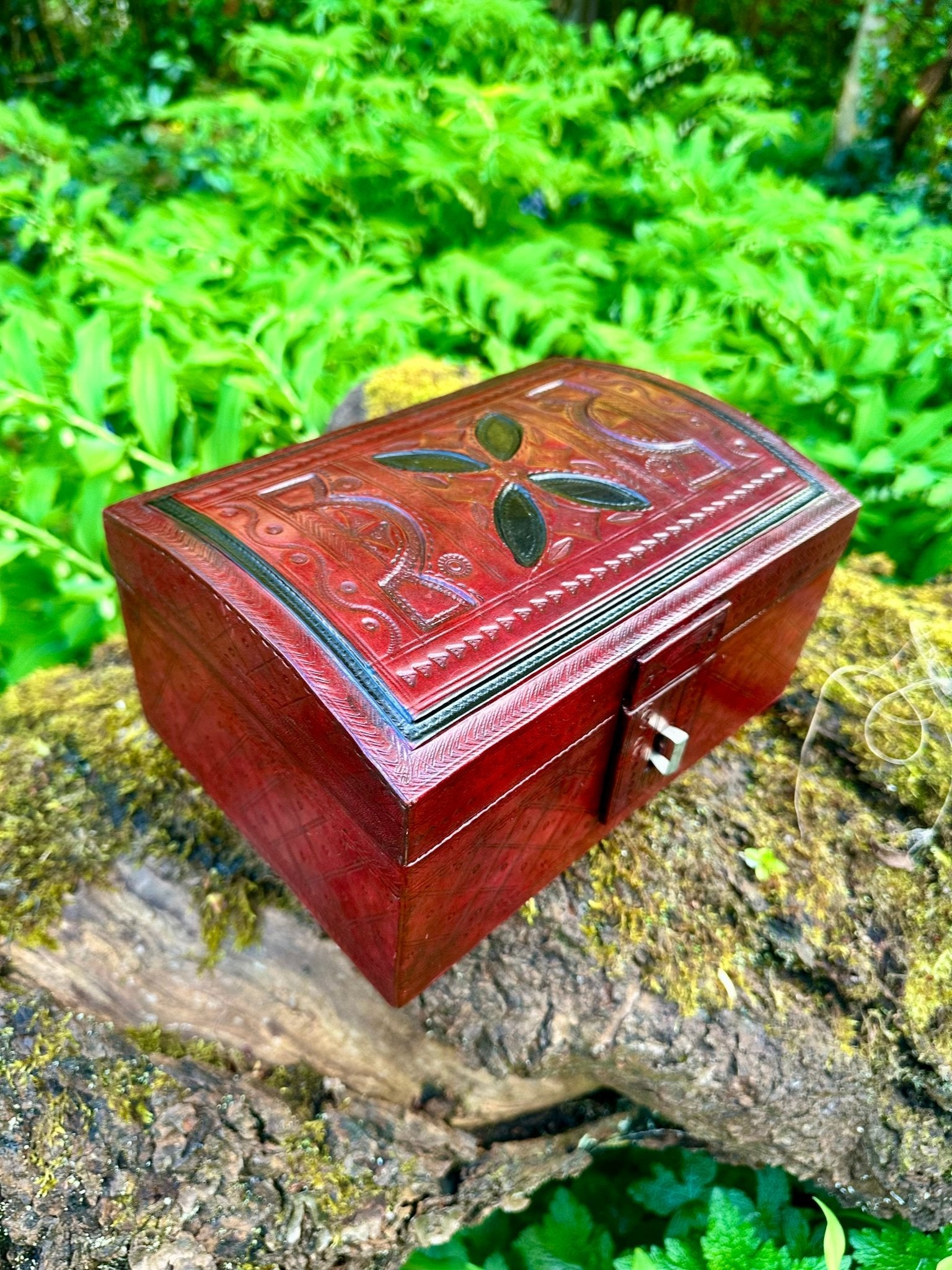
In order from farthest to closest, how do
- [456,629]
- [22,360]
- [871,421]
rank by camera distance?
1. [871,421]
2. [22,360]
3. [456,629]

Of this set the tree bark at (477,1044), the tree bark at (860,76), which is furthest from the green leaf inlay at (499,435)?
the tree bark at (860,76)

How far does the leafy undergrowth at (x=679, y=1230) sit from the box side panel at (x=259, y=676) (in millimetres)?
746

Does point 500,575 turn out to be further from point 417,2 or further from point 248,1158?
point 417,2

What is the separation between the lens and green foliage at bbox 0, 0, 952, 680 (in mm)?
1696

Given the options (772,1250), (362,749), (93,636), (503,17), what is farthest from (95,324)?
(503,17)

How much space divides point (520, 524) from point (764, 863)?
715 millimetres

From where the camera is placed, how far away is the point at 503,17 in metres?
2.88

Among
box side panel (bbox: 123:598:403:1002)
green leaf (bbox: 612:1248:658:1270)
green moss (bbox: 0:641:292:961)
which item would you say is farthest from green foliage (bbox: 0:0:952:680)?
green leaf (bbox: 612:1248:658:1270)

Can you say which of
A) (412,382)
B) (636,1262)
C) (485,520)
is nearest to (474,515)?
(485,520)

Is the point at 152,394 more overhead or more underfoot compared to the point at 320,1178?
more overhead

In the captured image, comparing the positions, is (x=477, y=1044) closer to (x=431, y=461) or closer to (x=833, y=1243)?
(x=833, y=1243)

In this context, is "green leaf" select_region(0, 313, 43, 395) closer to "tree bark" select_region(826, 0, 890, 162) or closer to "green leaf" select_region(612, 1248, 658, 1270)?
"green leaf" select_region(612, 1248, 658, 1270)

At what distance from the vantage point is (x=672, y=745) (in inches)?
46.3

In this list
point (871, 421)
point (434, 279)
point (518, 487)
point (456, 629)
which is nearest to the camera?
point (456, 629)
